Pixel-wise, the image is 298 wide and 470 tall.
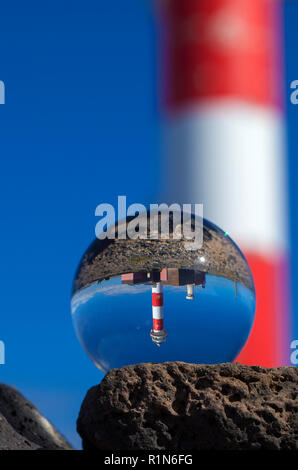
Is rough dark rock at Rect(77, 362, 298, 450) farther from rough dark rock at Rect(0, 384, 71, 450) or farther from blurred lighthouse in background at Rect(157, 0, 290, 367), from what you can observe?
blurred lighthouse in background at Rect(157, 0, 290, 367)

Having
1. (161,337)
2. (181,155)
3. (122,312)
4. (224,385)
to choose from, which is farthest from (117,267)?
(181,155)

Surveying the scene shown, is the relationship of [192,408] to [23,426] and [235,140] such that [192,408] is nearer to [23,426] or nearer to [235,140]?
[23,426]

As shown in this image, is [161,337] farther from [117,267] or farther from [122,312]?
[117,267]

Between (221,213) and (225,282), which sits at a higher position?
(221,213)

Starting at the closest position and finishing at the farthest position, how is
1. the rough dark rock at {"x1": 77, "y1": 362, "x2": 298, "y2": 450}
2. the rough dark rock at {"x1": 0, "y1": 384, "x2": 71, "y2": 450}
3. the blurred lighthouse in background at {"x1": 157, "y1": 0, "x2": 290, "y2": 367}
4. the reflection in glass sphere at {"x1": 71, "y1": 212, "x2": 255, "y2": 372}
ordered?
the rough dark rock at {"x1": 77, "y1": 362, "x2": 298, "y2": 450} → the rough dark rock at {"x1": 0, "y1": 384, "x2": 71, "y2": 450} → the reflection in glass sphere at {"x1": 71, "y1": 212, "x2": 255, "y2": 372} → the blurred lighthouse in background at {"x1": 157, "y1": 0, "x2": 290, "y2": 367}

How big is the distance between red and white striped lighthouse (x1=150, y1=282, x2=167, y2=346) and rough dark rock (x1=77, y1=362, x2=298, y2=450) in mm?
210

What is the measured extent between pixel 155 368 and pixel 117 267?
1.58 feet

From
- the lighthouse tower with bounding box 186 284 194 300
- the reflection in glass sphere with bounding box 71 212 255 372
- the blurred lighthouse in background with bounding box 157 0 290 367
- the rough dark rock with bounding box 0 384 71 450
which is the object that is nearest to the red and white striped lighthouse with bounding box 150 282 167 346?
the reflection in glass sphere with bounding box 71 212 255 372

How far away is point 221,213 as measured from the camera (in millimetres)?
6676

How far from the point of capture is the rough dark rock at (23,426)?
7.19ft

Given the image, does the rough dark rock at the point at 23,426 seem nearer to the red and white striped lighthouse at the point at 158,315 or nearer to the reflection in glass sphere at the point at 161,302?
the reflection in glass sphere at the point at 161,302

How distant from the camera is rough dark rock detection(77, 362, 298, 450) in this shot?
188 centimetres

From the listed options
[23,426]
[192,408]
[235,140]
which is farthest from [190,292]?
[235,140]
